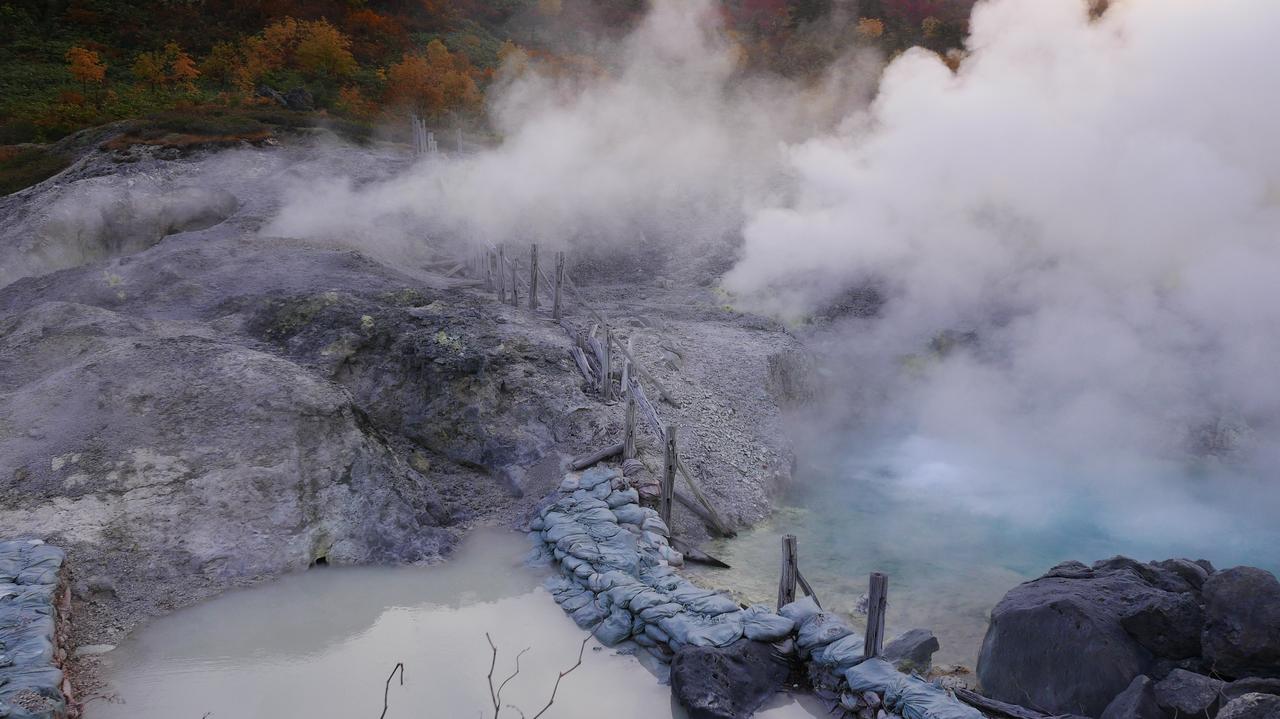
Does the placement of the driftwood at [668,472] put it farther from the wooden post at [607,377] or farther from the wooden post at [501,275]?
the wooden post at [501,275]

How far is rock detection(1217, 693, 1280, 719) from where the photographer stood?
462cm

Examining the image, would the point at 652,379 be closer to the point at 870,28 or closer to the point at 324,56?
the point at 324,56

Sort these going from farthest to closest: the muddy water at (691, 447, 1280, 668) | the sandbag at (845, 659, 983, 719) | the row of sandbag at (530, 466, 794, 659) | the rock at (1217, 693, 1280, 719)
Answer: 1. the muddy water at (691, 447, 1280, 668)
2. the row of sandbag at (530, 466, 794, 659)
3. the sandbag at (845, 659, 983, 719)
4. the rock at (1217, 693, 1280, 719)

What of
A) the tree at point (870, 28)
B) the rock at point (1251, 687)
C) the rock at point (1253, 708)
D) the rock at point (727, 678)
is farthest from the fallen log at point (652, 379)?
the tree at point (870, 28)

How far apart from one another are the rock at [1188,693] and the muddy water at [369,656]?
2260mm

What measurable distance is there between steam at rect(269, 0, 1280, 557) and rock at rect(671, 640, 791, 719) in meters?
5.68

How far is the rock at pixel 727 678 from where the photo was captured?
5673mm


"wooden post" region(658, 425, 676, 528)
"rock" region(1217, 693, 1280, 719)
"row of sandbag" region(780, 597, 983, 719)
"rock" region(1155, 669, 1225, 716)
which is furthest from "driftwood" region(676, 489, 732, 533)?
"rock" region(1217, 693, 1280, 719)

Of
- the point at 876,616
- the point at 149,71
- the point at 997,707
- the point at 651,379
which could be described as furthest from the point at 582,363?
the point at 149,71

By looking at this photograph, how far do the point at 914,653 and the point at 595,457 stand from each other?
3986mm

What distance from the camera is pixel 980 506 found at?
10.7 m

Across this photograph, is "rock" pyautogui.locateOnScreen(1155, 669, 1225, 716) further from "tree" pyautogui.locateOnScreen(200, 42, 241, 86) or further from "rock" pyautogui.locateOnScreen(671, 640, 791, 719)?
"tree" pyautogui.locateOnScreen(200, 42, 241, 86)

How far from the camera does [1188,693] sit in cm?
534

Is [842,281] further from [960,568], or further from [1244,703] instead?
[1244,703]
